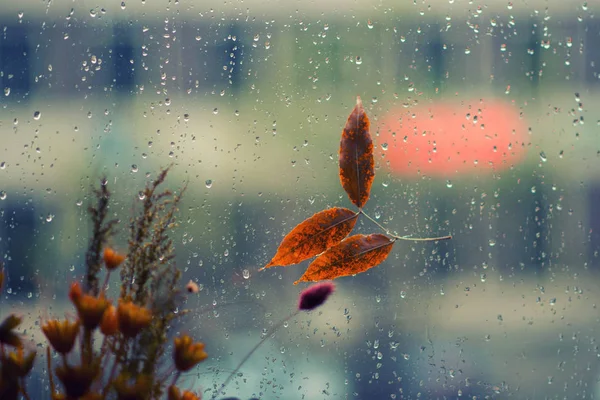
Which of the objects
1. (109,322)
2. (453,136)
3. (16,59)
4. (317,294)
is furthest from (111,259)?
(453,136)

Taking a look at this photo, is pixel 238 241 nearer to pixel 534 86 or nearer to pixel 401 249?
pixel 401 249

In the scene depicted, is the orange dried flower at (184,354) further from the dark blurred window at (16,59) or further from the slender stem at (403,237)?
the dark blurred window at (16,59)

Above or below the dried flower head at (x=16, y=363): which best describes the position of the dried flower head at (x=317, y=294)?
above

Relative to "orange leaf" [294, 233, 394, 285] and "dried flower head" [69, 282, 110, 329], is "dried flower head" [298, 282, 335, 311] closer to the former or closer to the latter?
"orange leaf" [294, 233, 394, 285]

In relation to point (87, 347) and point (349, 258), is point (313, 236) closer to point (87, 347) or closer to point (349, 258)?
point (349, 258)

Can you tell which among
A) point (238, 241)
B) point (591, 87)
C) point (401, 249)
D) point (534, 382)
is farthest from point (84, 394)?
point (591, 87)

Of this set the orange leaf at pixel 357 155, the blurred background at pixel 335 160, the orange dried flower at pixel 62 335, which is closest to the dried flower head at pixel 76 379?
the orange dried flower at pixel 62 335
